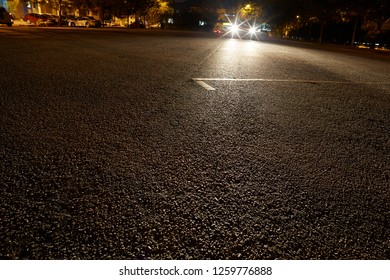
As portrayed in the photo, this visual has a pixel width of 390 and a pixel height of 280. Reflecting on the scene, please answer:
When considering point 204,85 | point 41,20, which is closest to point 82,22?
point 41,20

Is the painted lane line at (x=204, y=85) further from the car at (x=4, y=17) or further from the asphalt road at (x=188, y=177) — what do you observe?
the car at (x=4, y=17)

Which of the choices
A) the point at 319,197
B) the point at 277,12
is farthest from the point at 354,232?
the point at 277,12

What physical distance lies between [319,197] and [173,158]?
1.06 meters

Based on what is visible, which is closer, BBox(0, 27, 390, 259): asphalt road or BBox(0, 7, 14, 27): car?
BBox(0, 27, 390, 259): asphalt road

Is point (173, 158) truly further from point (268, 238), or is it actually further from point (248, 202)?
point (268, 238)

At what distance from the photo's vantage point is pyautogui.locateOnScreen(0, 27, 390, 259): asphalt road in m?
1.39

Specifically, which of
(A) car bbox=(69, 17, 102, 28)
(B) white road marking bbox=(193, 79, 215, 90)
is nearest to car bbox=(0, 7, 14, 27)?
(A) car bbox=(69, 17, 102, 28)

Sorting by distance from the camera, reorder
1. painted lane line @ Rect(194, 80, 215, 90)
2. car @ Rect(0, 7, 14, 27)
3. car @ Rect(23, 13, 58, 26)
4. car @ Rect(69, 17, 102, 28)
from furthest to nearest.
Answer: car @ Rect(69, 17, 102, 28), car @ Rect(23, 13, 58, 26), car @ Rect(0, 7, 14, 27), painted lane line @ Rect(194, 80, 215, 90)

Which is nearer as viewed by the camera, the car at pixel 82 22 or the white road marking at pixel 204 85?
the white road marking at pixel 204 85

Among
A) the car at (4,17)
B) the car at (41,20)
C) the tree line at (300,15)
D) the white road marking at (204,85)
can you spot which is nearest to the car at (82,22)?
the tree line at (300,15)

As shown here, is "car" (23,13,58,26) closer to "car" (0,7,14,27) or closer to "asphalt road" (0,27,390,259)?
"car" (0,7,14,27)

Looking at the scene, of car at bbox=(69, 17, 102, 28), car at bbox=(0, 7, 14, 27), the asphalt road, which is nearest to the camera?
the asphalt road

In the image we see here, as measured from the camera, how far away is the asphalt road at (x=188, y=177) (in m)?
1.39

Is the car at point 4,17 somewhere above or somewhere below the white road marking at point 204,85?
above
